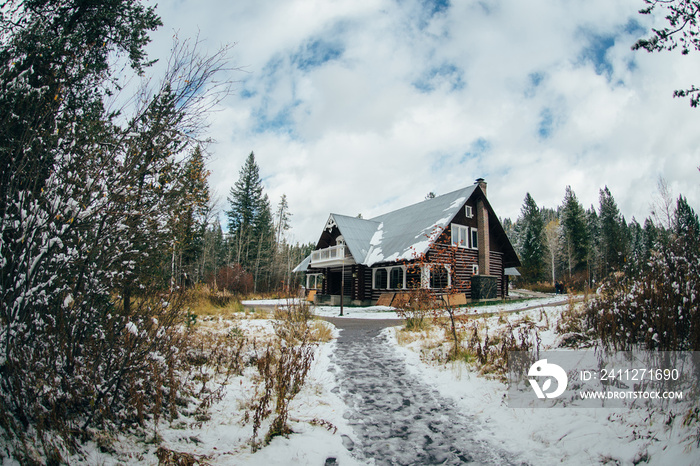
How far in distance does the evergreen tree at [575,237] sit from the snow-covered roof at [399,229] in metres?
31.1

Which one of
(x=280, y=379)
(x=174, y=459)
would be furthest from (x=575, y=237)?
(x=174, y=459)

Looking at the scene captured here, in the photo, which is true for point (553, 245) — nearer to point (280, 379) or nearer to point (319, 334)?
point (319, 334)

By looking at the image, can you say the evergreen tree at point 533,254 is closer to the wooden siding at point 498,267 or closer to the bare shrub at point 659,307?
the wooden siding at point 498,267

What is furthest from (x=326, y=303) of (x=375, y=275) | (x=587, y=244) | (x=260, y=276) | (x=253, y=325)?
(x=587, y=244)

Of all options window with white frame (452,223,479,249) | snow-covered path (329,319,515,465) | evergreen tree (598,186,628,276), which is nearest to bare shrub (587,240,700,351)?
snow-covered path (329,319,515,465)

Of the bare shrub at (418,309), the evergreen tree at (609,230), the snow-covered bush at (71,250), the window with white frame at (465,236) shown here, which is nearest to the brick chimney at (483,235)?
the window with white frame at (465,236)

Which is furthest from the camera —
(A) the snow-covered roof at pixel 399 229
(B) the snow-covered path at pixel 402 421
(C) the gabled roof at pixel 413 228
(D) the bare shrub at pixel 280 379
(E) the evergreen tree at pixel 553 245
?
(E) the evergreen tree at pixel 553 245

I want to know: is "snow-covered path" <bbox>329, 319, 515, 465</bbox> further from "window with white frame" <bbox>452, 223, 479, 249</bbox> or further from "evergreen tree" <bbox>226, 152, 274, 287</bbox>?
"evergreen tree" <bbox>226, 152, 274, 287</bbox>

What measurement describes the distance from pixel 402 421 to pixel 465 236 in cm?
2057

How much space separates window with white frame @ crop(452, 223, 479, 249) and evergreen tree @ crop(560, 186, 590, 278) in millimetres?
30450

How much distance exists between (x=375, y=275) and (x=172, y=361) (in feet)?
70.7

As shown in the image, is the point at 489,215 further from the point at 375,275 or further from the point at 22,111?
the point at 22,111

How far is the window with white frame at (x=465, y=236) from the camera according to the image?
23.0 m
